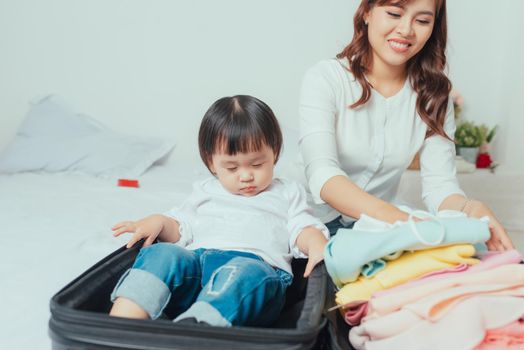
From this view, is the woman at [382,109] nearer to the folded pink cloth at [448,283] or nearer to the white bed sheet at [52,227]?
the folded pink cloth at [448,283]

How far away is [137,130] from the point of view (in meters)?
2.62

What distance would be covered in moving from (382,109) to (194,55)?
4.56ft

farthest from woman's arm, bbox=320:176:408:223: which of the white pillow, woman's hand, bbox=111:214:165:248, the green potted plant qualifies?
the green potted plant

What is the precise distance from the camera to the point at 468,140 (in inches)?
97.5

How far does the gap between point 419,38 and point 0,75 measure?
7.17 ft

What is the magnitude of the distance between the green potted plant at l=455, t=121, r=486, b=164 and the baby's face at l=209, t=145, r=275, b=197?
5.36ft

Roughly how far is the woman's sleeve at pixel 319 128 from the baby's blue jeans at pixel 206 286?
28 cm

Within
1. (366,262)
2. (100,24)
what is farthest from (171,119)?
(366,262)

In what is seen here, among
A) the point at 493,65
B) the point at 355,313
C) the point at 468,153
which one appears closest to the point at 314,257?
the point at 355,313

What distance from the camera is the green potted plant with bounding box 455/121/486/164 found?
249 cm

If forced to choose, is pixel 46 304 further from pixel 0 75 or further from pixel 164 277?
pixel 0 75

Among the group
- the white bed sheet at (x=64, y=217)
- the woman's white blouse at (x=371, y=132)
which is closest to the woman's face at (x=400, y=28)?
the woman's white blouse at (x=371, y=132)

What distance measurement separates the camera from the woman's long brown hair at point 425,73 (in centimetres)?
134

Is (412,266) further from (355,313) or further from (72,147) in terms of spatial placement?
(72,147)
